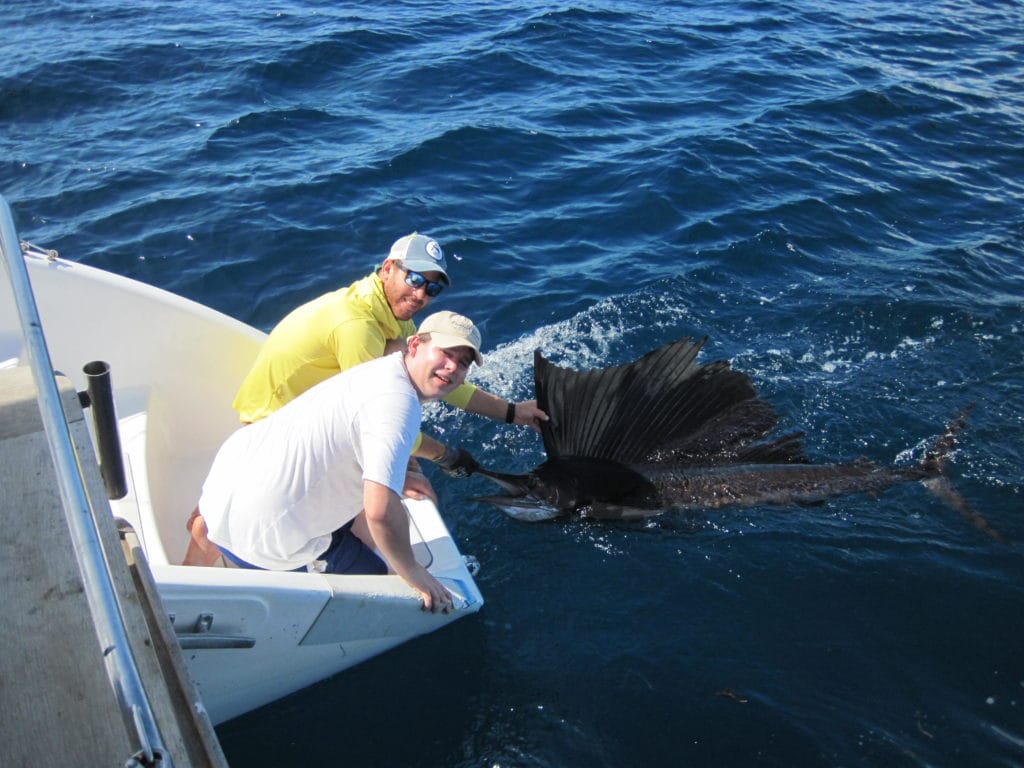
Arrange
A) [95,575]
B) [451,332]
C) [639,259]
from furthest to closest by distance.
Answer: [639,259] → [451,332] → [95,575]

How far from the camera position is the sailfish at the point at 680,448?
10.2ft

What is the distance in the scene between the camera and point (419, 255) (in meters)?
2.55

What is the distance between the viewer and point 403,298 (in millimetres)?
2623

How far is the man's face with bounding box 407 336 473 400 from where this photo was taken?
1.97 metres

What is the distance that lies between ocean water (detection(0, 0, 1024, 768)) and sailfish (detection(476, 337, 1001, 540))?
0.09m

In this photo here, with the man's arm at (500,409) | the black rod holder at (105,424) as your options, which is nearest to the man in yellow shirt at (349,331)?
the man's arm at (500,409)

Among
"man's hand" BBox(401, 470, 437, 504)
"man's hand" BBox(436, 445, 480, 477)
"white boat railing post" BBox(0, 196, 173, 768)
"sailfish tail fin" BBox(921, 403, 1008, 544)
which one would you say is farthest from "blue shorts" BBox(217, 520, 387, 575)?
"sailfish tail fin" BBox(921, 403, 1008, 544)

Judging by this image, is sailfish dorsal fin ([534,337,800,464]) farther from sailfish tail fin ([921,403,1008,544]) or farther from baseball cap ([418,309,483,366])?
baseball cap ([418,309,483,366])

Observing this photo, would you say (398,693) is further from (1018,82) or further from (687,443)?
(1018,82)

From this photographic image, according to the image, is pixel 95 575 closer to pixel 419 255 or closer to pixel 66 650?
pixel 66 650

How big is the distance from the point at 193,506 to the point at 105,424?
1211mm

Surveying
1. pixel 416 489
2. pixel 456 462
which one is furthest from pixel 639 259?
pixel 416 489

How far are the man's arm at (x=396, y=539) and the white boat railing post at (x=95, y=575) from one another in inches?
30.6

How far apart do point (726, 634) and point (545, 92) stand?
19.1 ft
